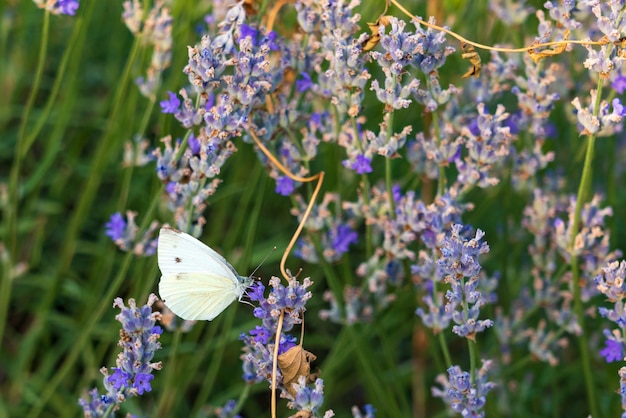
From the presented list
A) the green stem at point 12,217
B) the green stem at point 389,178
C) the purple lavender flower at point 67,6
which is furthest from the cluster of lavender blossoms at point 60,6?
the green stem at point 389,178

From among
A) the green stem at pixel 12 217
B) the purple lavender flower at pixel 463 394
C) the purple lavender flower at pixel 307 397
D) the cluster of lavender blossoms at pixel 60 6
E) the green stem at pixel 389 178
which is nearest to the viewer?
the purple lavender flower at pixel 307 397

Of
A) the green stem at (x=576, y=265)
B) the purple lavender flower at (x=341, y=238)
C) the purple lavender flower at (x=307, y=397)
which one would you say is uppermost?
the purple lavender flower at (x=341, y=238)

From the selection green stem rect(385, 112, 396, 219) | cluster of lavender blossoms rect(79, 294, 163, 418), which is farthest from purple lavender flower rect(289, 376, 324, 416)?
green stem rect(385, 112, 396, 219)

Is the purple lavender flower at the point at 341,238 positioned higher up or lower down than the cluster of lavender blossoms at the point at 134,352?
higher up

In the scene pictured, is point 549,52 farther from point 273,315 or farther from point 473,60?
point 273,315

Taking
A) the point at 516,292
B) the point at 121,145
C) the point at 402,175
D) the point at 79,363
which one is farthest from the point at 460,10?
the point at 79,363

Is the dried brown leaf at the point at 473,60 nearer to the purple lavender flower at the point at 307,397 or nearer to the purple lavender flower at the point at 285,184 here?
the purple lavender flower at the point at 285,184

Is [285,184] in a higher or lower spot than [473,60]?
lower

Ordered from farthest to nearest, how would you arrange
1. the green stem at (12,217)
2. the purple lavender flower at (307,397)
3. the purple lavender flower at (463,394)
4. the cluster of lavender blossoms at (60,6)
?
the green stem at (12,217), the cluster of lavender blossoms at (60,6), the purple lavender flower at (463,394), the purple lavender flower at (307,397)

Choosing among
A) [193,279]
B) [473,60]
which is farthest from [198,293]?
[473,60]
